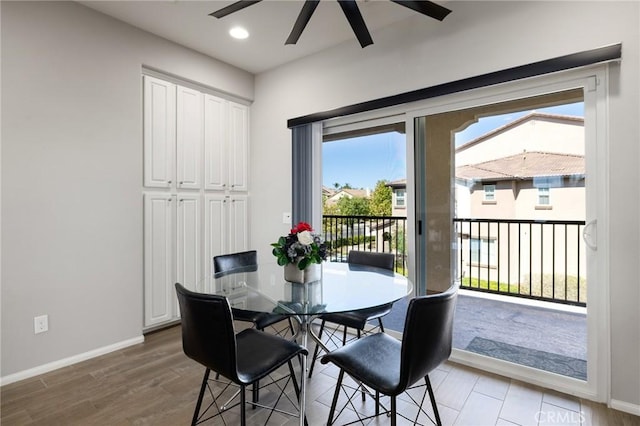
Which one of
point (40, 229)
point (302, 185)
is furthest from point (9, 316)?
point (302, 185)

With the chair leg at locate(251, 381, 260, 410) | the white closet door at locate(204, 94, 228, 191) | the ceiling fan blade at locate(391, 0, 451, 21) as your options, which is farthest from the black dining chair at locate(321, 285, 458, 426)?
the white closet door at locate(204, 94, 228, 191)

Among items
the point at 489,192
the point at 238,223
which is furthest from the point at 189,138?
the point at 489,192

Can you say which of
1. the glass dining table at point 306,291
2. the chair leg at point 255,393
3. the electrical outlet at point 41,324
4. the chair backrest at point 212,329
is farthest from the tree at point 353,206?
the electrical outlet at point 41,324

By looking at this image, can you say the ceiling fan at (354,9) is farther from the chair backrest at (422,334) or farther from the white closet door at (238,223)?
the white closet door at (238,223)

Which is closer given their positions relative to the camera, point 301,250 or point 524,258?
point 301,250

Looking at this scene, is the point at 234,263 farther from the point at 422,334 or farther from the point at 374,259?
the point at 422,334

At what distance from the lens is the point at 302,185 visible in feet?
11.5

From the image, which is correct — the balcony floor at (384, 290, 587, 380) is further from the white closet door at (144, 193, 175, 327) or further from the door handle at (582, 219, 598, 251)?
the white closet door at (144, 193, 175, 327)

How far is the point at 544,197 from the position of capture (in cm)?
230

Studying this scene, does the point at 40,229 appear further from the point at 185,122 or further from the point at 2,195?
the point at 185,122

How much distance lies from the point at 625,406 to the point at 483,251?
3.89 ft

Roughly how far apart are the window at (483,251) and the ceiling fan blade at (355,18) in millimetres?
1729

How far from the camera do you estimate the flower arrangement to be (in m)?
2.10

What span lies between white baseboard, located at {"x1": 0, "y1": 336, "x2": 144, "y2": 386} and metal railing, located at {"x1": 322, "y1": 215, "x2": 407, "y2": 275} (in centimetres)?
199
